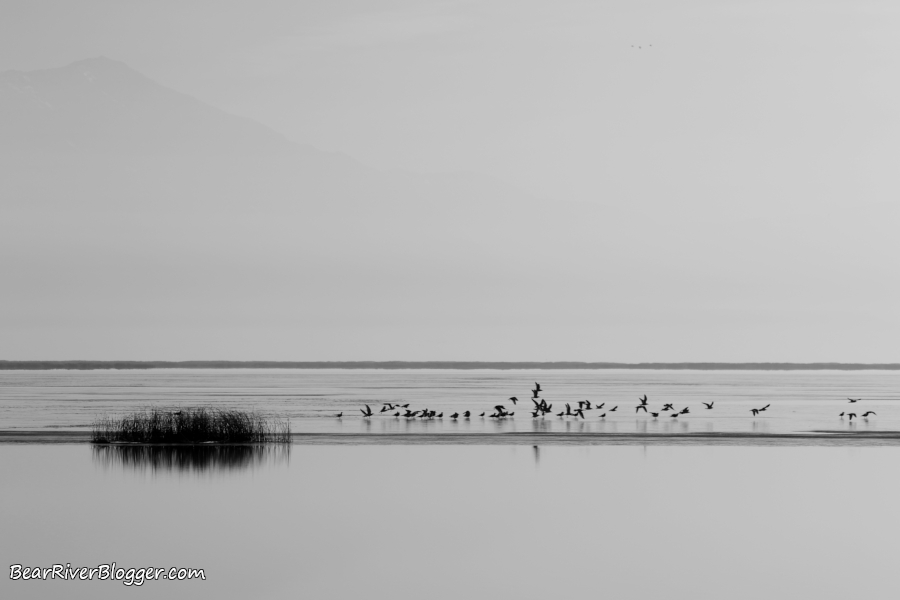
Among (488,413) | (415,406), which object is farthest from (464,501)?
(415,406)

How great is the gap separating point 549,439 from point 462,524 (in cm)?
1659

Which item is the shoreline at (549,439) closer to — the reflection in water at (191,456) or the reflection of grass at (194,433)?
the reflection of grass at (194,433)

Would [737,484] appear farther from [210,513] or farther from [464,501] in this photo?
[210,513]

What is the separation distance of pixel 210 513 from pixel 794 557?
11.5 metres

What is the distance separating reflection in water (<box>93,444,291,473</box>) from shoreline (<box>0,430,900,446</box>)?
1300 millimetres

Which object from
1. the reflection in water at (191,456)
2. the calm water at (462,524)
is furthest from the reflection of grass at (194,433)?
the calm water at (462,524)

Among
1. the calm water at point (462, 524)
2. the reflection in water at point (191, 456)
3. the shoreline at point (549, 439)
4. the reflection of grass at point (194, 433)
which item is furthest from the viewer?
the shoreline at point (549, 439)

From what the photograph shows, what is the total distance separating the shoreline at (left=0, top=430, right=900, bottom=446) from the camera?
1510 inches

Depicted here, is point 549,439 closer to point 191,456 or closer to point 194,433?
point 194,433

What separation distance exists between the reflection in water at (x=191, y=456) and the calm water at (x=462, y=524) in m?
0.17

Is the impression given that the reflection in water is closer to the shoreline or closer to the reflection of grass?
the reflection of grass

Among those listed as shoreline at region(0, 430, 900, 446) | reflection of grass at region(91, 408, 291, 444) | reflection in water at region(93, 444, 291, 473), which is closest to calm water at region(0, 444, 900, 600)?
reflection in water at region(93, 444, 291, 473)

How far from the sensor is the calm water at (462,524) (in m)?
18.7

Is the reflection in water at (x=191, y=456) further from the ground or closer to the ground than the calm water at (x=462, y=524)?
further from the ground
